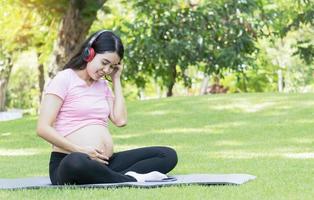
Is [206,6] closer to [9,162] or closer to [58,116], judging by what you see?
[9,162]

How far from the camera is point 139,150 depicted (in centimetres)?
→ 561

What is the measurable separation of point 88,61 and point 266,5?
16701mm

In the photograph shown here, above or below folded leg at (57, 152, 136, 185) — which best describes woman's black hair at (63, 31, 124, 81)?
above

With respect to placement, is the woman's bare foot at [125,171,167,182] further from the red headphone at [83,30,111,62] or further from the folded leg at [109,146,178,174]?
the red headphone at [83,30,111,62]

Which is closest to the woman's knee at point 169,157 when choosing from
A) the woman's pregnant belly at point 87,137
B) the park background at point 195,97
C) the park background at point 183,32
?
the woman's pregnant belly at point 87,137

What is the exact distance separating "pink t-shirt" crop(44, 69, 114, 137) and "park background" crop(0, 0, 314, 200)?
0.65 metres

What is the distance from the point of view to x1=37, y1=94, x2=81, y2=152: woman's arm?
5.06 m

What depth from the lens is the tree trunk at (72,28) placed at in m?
14.2

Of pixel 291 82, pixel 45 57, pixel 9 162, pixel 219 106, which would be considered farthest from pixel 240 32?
pixel 291 82

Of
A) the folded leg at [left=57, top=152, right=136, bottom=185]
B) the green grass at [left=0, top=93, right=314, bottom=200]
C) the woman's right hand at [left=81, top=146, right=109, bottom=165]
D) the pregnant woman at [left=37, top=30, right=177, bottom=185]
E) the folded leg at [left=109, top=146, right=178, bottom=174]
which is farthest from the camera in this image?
the folded leg at [left=109, top=146, right=178, bottom=174]

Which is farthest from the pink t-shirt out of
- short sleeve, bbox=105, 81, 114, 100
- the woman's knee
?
the woman's knee

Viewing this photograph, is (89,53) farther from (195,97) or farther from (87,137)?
(195,97)

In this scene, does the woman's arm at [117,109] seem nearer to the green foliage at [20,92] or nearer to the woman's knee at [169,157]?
the woman's knee at [169,157]

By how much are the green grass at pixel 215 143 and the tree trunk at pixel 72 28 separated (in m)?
1.80
